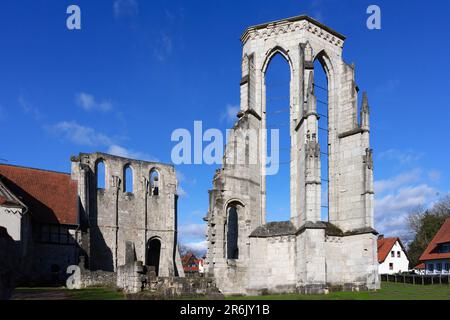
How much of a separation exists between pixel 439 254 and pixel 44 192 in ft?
115

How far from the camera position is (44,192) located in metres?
37.4

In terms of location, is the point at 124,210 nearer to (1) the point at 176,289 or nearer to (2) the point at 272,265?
(2) the point at 272,265

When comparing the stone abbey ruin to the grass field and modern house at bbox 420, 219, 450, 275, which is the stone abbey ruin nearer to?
the grass field

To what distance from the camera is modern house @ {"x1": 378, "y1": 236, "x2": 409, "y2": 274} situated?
5875cm

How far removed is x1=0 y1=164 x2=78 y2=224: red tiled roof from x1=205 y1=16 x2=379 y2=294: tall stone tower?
51.6 ft

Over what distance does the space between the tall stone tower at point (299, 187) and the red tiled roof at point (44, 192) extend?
15.7 m

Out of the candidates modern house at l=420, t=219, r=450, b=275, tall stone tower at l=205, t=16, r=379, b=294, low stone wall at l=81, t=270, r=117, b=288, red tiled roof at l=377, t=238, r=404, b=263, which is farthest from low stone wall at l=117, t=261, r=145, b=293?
red tiled roof at l=377, t=238, r=404, b=263

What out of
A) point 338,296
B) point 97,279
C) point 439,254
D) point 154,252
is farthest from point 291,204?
point 439,254

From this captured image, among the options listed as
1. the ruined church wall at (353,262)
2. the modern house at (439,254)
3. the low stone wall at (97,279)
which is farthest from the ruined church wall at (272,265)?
the modern house at (439,254)

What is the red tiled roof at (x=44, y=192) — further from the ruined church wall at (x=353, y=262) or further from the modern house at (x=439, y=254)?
the modern house at (x=439, y=254)

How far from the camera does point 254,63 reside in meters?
25.5
